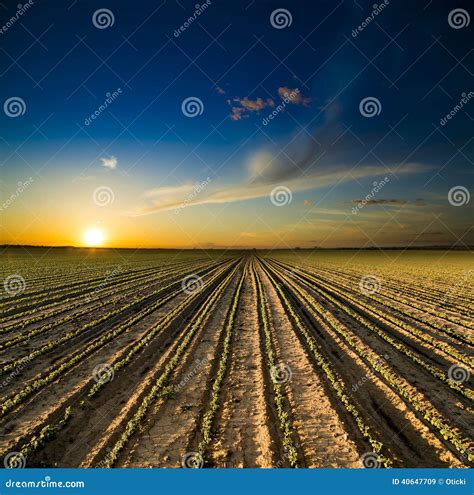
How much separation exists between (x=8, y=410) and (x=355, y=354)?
398 inches

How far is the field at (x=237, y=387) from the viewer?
6441 millimetres

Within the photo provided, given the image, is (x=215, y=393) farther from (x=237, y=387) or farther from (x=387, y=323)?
(x=387, y=323)

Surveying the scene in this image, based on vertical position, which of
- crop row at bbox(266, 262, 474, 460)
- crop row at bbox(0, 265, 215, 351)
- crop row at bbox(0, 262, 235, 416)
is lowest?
crop row at bbox(266, 262, 474, 460)

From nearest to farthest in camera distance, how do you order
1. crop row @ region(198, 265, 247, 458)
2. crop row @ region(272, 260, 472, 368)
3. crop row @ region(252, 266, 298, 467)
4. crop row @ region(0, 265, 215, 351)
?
crop row @ region(252, 266, 298, 467) < crop row @ region(198, 265, 247, 458) < crop row @ region(272, 260, 472, 368) < crop row @ region(0, 265, 215, 351)

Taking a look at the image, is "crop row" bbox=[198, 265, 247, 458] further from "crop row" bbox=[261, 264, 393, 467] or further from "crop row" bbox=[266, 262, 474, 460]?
"crop row" bbox=[266, 262, 474, 460]

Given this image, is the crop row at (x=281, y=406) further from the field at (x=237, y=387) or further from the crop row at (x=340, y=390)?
the crop row at (x=340, y=390)

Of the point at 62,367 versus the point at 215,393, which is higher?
the point at 62,367

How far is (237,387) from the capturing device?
8.91 m

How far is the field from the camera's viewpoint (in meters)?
6.44

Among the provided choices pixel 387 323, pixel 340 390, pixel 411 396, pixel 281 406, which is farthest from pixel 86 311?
pixel 411 396

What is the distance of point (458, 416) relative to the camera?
7.52 metres

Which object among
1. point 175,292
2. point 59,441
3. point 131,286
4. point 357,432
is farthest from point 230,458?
point 131,286

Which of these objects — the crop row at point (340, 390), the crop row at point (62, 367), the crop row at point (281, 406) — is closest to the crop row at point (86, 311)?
the crop row at point (62, 367)

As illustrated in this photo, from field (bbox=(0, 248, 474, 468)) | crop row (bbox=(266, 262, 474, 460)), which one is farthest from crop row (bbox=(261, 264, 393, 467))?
crop row (bbox=(266, 262, 474, 460))
